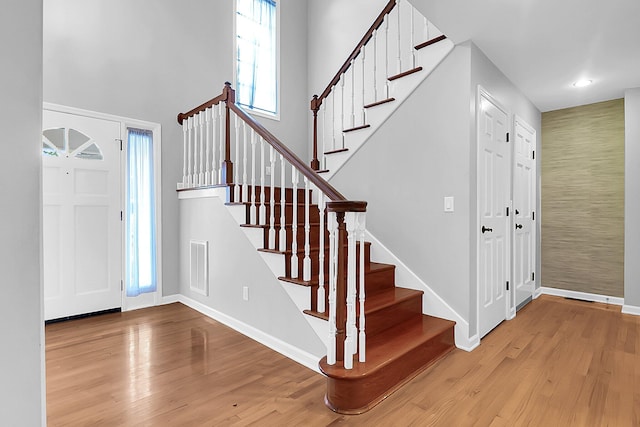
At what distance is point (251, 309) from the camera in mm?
2955

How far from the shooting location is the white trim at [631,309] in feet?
11.6

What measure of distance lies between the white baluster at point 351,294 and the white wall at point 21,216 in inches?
56.2

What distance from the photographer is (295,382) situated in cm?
217

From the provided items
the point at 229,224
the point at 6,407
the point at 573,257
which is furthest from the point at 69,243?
the point at 573,257

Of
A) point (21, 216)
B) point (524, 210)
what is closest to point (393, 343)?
point (21, 216)

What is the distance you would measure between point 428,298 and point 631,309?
2.50m

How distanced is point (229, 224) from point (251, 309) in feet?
2.77

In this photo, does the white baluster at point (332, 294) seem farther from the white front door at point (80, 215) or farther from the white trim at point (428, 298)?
the white front door at point (80, 215)

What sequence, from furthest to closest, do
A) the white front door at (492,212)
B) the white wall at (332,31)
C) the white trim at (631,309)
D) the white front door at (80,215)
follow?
the white wall at (332,31), the white trim at (631,309), the white front door at (80,215), the white front door at (492,212)

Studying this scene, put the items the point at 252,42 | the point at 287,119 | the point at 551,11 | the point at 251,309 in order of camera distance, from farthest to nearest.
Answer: the point at 287,119 → the point at 252,42 → the point at 251,309 → the point at 551,11

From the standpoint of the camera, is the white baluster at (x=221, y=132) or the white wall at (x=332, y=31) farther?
the white wall at (x=332, y=31)

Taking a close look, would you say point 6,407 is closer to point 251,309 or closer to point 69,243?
point 251,309

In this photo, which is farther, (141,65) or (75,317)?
(141,65)

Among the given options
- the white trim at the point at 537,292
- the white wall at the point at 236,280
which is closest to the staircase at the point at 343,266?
the white wall at the point at 236,280
